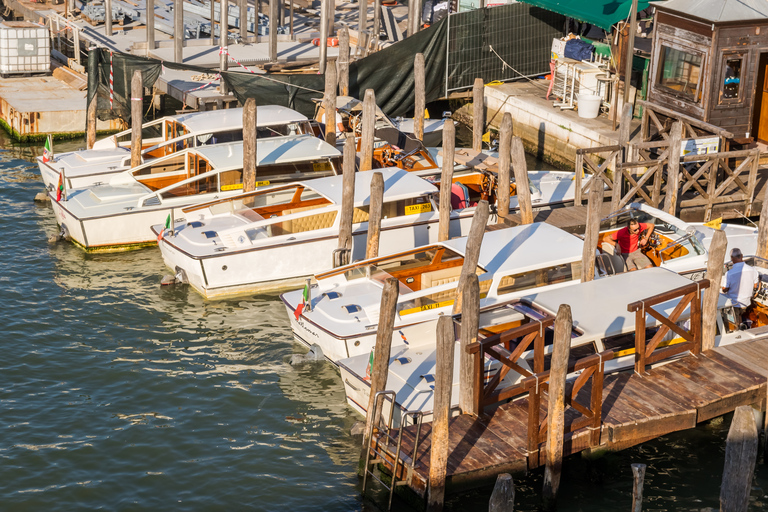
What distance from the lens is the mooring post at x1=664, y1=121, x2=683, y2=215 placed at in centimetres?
1814

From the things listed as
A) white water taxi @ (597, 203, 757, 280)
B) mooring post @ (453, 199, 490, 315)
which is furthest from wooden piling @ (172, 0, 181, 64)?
mooring post @ (453, 199, 490, 315)

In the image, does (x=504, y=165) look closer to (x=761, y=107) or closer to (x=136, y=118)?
(x=761, y=107)

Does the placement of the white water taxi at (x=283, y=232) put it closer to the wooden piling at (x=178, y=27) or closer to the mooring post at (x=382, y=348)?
the mooring post at (x=382, y=348)

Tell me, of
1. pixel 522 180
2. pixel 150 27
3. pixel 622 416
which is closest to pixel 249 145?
pixel 522 180

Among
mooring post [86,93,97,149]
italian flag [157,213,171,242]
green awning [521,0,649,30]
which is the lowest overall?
italian flag [157,213,171,242]

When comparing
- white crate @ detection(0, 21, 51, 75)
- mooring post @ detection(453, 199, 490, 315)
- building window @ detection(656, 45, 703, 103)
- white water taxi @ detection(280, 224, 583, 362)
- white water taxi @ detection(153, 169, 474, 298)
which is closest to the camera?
mooring post @ detection(453, 199, 490, 315)

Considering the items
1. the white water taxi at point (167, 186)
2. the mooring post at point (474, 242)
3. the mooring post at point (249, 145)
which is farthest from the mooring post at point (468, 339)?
the white water taxi at point (167, 186)

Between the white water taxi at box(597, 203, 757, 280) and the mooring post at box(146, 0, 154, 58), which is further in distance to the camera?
the mooring post at box(146, 0, 154, 58)

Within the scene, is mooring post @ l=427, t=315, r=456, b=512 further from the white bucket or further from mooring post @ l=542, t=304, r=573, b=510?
the white bucket


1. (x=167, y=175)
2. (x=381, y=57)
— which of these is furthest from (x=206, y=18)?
(x=167, y=175)

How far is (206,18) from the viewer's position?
3594 cm

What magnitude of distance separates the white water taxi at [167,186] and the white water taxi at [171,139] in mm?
556

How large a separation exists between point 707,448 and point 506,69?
1660 centimetres

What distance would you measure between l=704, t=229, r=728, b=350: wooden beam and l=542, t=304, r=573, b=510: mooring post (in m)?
2.86
